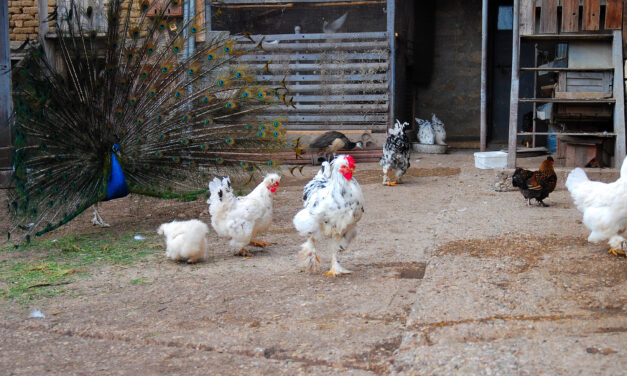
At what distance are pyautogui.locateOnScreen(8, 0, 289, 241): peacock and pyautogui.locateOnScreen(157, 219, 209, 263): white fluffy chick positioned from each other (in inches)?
48.8

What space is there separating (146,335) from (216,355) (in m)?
0.69

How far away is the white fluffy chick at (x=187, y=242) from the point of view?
252 inches

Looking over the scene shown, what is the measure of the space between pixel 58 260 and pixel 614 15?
8.51 metres

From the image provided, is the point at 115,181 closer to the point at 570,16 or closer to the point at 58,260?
the point at 58,260

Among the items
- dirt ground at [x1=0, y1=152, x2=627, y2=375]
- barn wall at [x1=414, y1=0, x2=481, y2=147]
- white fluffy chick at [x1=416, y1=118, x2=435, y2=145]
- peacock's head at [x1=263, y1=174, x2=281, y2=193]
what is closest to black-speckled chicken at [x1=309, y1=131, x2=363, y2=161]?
white fluffy chick at [x1=416, y1=118, x2=435, y2=145]

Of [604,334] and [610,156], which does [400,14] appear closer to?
[610,156]

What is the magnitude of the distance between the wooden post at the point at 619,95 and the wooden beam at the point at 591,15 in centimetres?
36

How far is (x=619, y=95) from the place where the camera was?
996 centimetres

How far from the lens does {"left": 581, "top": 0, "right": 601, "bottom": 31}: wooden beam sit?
9.88 meters

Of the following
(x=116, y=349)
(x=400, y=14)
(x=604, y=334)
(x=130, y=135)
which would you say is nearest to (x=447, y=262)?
(x=604, y=334)

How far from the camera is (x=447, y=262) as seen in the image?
5.95 meters

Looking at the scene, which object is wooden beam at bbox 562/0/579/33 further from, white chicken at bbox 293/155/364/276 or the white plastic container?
white chicken at bbox 293/155/364/276

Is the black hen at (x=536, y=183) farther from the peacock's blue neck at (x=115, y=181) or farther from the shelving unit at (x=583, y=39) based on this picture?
the peacock's blue neck at (x=115, y=181)

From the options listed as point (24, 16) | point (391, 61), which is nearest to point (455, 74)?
point (391, 61)
